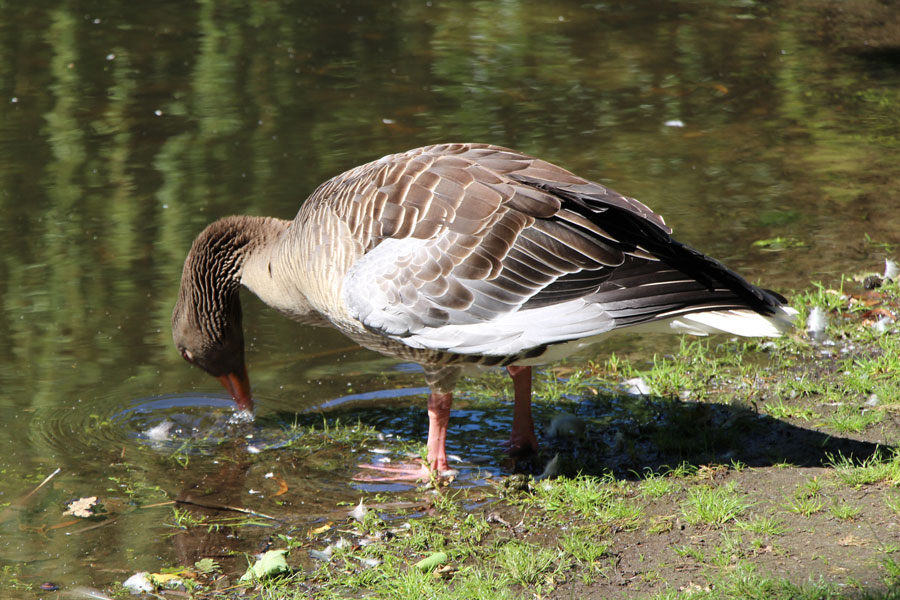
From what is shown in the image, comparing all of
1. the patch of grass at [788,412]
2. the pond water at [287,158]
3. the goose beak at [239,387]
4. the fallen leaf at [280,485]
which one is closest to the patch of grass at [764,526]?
the patch of grass at [788,412]

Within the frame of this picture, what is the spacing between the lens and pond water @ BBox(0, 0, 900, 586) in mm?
5289

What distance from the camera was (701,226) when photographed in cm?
761

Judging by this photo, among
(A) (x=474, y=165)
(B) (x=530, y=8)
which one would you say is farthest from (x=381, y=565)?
(B) (x=530, y=8)

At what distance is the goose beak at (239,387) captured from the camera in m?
5.49

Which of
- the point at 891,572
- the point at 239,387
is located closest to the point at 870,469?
the point at 891,572

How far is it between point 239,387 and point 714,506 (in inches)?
106

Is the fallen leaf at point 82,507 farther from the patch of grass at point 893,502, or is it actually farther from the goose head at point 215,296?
the patch of grass at point 893,502

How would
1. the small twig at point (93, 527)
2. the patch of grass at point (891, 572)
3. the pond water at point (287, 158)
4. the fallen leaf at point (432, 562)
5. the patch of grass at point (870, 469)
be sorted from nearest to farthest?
the patch of grass at point (891, 572) → the fallen leaf at point (432, 562) → the patch of grass at point (870, 469) → the small twig at point (93, 527) → the pond water at point (287, 158)

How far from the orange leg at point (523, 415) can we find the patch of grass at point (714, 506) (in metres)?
0.92

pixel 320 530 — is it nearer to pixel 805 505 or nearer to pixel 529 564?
pixel 529 564

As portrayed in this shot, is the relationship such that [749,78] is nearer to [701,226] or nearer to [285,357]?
[701,226]

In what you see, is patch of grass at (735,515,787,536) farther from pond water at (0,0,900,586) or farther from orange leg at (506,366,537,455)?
pond water at (0,0,900,586)

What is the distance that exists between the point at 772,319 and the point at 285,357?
3241mm

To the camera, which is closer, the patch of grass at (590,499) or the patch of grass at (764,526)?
the patch of grass at (764,526)
